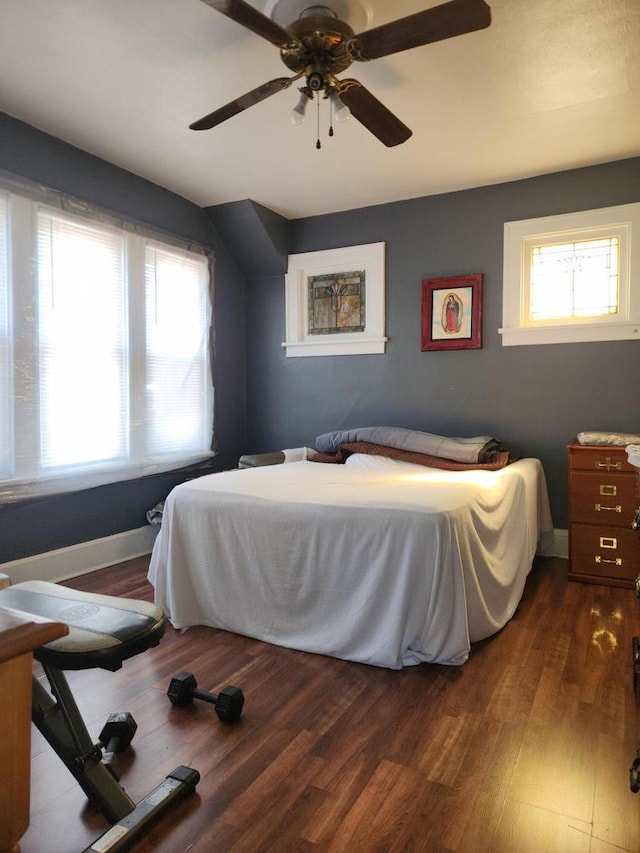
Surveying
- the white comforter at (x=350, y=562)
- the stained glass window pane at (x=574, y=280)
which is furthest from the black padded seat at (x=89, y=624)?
the stained glass window pane at (x=574, y=280)

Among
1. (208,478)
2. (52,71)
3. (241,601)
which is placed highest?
(52,71)

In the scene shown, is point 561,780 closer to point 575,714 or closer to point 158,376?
point 575,714

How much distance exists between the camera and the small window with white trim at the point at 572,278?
135 inches

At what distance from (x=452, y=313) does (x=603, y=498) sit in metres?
1.64

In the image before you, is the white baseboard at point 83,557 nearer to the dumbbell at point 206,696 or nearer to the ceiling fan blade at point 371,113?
the dumbbell at point 206,696

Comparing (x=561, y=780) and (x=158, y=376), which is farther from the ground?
(x=158, y=376)

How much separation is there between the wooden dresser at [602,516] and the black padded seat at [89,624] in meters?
2.54

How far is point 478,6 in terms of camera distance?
155 centimetres

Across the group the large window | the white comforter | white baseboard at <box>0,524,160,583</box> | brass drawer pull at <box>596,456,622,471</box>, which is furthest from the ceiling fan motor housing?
white baseboard at <box>0,524,160,583</box>

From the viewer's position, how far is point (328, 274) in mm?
4441

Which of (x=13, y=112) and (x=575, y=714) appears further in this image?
(x=13, y=112)

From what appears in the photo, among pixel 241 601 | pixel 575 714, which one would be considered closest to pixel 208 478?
pixel 241 601

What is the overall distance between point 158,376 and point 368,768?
2963mm

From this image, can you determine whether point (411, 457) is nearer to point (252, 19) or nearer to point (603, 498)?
point (603, 498)
